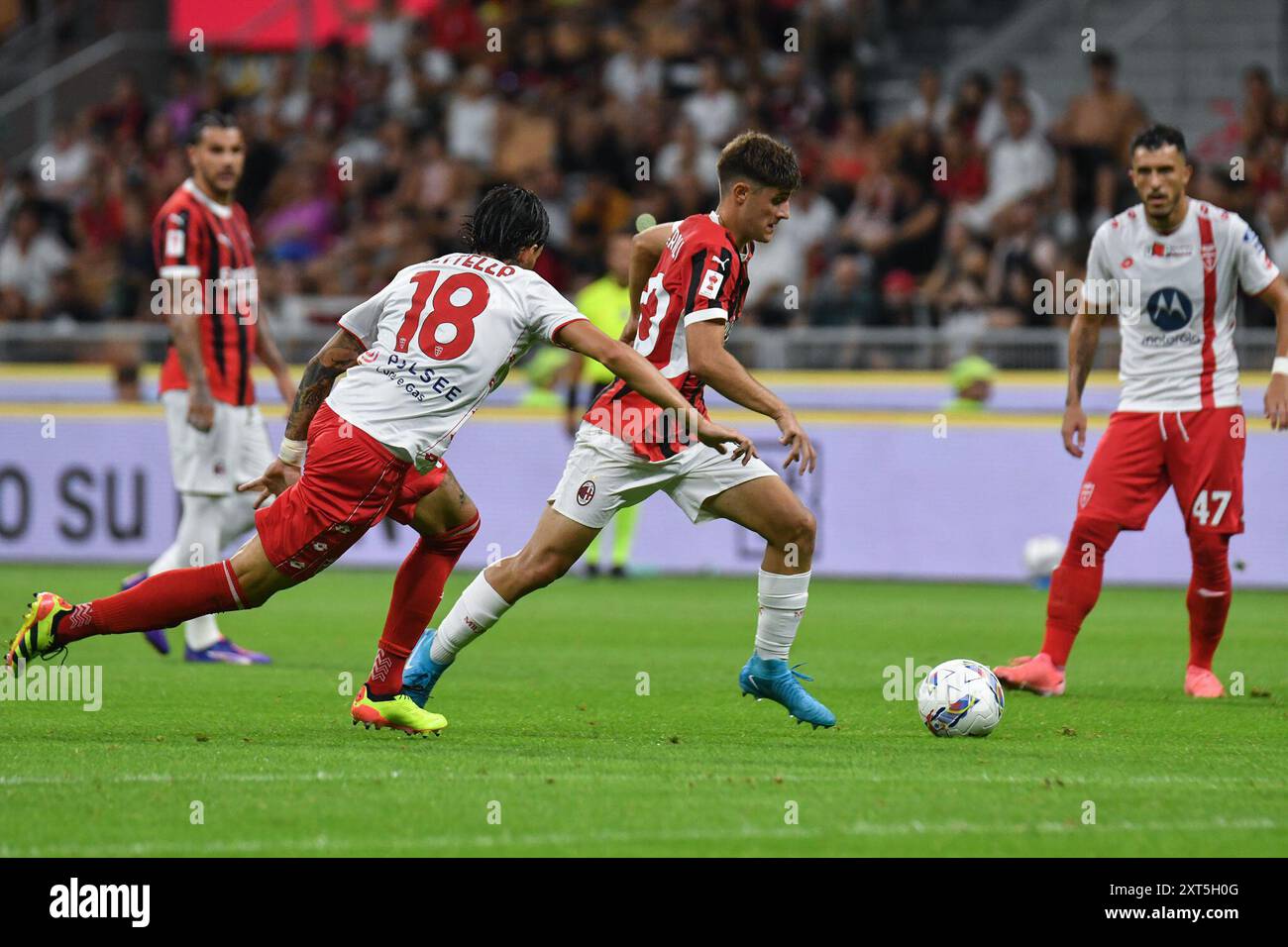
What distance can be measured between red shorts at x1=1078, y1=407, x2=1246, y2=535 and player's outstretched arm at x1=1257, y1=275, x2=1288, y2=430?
278mm

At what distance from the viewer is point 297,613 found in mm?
13148

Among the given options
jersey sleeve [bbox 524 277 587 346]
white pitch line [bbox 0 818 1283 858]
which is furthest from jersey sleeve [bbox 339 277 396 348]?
white pitch line [bbox 0 818 1283 858]

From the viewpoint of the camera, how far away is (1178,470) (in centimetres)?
891

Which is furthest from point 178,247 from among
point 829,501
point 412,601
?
point 829,501

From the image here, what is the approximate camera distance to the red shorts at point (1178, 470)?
8836mm

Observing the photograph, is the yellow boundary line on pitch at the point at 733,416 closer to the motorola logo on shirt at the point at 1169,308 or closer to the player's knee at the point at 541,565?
the motorola logo on shirt at the point at 1169,308

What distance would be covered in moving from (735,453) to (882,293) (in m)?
10.9

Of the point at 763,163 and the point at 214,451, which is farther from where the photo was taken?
the point at 214,451

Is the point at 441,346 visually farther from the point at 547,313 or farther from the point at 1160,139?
the point at 1160,139

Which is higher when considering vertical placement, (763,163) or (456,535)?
(763,163)

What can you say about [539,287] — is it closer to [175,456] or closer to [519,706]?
[519,706]

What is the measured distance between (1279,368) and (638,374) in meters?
3.39

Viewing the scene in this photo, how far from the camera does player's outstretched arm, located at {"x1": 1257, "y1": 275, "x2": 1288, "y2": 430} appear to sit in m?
8.52
